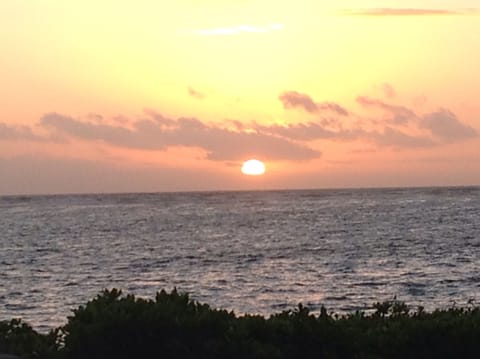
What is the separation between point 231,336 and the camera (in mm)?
13078

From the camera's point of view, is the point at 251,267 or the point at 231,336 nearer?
the point at 231,336

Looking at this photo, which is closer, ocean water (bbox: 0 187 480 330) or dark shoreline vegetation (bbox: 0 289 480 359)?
dark shoreline vegetation (bbox: 0 289 480 359)

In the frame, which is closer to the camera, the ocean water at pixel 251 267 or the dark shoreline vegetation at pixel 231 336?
the dark shoreline vegetation at pixel 231 336

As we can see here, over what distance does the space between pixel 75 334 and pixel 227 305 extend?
89.8ft

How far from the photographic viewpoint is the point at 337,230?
97.3 meters

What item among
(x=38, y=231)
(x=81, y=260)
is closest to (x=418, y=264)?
(x=81, y=260)

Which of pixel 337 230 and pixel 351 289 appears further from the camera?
pixel 337 230

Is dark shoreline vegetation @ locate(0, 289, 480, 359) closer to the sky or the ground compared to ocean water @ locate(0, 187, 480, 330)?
closer to the sky

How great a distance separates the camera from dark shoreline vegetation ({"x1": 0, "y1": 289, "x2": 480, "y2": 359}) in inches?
515

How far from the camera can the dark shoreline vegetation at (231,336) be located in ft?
42.9

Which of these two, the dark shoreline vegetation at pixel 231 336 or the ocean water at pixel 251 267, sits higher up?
the dark shoreline vegetation at pixel 231 336

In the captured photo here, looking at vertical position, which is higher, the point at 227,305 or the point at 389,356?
the point at 389,356

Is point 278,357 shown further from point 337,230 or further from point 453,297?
point 337,230

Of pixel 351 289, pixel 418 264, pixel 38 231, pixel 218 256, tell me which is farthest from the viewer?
pixel 38 231
